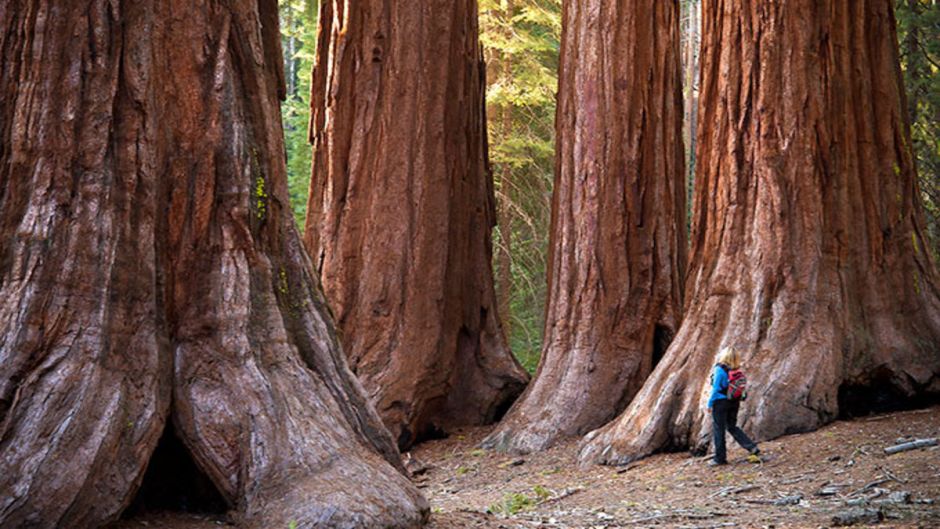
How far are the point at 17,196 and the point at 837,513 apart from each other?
5165mm

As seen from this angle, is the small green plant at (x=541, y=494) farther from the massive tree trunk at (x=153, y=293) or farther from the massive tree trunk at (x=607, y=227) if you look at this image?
the massive tree trunk at (x=153, y=293)

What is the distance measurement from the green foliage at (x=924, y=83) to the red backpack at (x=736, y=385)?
30.7 feet

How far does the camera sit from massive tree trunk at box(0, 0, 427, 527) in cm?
538

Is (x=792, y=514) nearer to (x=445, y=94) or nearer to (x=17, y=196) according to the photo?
(x=17, y=196)

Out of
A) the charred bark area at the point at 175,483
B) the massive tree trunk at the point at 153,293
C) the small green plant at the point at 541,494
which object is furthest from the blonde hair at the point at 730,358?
the charred bark area at the point at 175,483

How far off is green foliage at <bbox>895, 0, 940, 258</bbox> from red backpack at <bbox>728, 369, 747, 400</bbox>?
9342mm

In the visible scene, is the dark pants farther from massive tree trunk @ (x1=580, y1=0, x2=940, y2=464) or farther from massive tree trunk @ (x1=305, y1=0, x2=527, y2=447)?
massive tree trunk @ (x1=305, y1=0, x2=527, y2=447)

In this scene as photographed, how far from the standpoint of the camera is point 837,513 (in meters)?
7.27

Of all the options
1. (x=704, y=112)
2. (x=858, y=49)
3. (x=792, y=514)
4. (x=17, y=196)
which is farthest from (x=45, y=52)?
(x=858, y=49)

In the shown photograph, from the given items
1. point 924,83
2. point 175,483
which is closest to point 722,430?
point 175,483

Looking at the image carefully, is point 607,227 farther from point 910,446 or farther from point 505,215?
point 505,215

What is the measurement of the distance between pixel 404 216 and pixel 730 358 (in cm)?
525

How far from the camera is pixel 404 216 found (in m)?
13.8

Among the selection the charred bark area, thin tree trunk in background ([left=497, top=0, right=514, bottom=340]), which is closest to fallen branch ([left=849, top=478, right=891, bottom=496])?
the charred bark area
